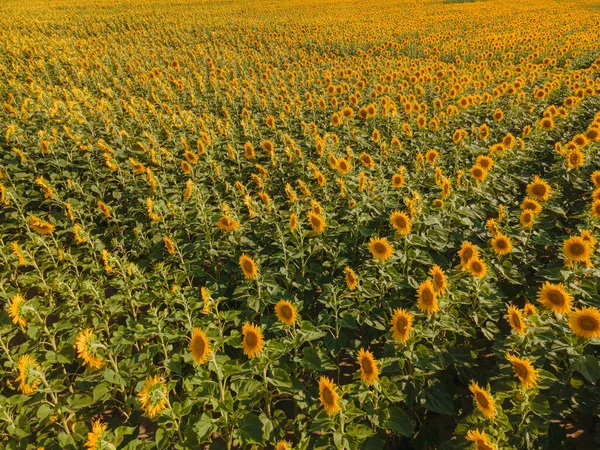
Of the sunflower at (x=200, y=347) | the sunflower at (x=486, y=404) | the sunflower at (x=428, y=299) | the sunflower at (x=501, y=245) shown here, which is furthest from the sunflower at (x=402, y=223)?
the sunflower at (x=200, y=347)

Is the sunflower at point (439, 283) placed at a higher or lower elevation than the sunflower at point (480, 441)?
higher

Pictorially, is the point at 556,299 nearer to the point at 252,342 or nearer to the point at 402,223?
the point at 402,223

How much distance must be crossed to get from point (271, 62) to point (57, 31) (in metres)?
16.0

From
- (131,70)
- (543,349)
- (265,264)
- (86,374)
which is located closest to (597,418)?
(543,349)

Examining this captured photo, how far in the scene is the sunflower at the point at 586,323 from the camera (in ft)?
9.30

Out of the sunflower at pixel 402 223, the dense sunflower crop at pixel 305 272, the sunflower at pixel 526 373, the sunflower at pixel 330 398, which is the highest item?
the sunflower at pixel 402 223

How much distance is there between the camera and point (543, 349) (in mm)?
3035

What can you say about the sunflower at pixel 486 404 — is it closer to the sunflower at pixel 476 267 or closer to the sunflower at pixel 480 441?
the sunflower at pixel 480 441

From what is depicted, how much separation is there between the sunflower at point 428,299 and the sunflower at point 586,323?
1069mm

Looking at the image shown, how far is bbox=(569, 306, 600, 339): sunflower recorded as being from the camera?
2.84m

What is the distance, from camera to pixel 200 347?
290 centimetres

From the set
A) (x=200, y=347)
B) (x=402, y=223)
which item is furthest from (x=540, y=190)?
(x=200, y=347)

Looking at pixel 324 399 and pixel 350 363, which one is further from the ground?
pixel 324 399

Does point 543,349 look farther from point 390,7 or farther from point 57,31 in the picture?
point 390,7
